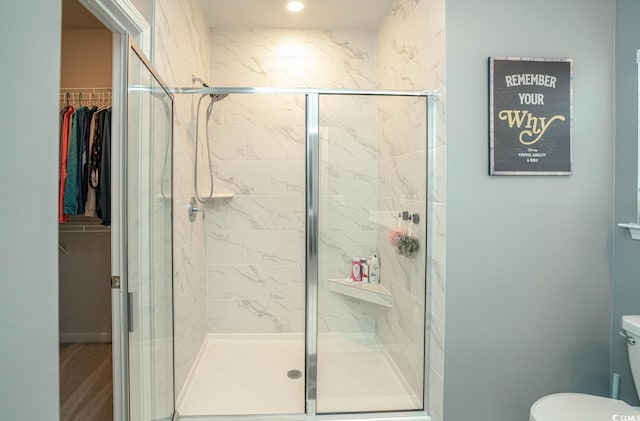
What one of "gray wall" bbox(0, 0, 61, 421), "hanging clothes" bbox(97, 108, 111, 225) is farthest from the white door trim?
"hanging clothes" bbox(97, 108, 111, 225)

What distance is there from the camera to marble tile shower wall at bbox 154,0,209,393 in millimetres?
1844

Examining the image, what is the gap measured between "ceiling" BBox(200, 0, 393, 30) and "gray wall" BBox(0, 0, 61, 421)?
2055 millimetres

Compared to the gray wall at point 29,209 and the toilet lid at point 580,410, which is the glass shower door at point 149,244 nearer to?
the gray wall at point 29,209

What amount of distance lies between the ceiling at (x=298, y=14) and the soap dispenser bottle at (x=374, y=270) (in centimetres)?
199

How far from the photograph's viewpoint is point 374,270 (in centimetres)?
206

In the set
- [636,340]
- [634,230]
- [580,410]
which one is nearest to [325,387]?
[580,410]

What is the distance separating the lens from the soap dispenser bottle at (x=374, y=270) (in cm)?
205

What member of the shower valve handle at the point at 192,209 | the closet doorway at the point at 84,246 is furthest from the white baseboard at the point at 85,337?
the shower valve handle at the point at 192,209

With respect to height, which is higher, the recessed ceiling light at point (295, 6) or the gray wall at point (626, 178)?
the recessed ceiling light at point (295, 6)

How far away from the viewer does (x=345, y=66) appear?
2969 mm

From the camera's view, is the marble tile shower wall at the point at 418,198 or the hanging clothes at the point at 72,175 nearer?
the marble tile shower wall at the point at 418,198

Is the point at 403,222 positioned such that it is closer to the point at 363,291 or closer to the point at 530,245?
the point at 363,291

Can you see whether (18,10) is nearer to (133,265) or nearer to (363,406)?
(133,265)

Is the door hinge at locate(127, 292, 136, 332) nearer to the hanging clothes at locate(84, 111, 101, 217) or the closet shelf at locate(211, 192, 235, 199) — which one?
the closet shelf at locate(211, 192, 235, 199)
